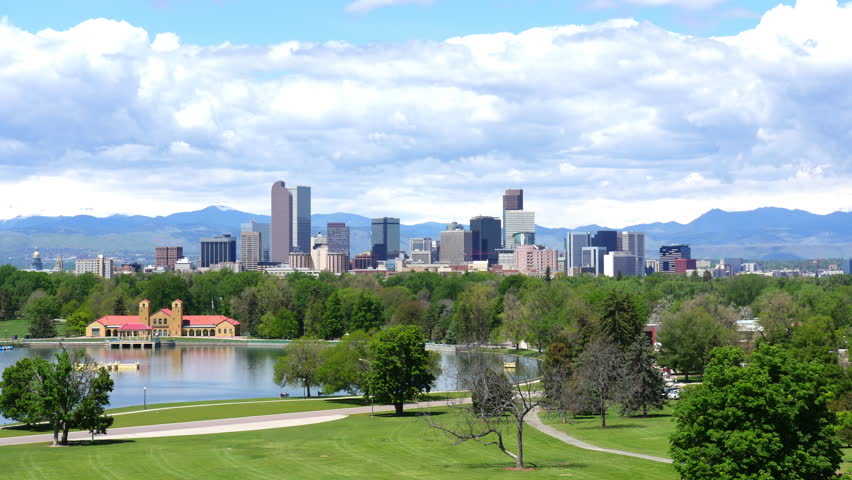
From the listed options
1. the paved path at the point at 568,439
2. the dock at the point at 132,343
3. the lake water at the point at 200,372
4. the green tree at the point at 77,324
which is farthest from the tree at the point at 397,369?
the green tree at the point at 77,324

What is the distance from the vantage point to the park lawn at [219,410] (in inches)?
2648

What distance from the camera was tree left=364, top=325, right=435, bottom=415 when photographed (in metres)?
74.7

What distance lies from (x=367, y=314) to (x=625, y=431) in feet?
358

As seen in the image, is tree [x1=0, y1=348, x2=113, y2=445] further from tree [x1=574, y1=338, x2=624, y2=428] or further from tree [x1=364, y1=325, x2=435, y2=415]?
tree [x1=574, y1=338, x2=624, y2=428]

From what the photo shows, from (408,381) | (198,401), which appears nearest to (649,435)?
(408,381)

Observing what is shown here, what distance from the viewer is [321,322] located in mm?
178750

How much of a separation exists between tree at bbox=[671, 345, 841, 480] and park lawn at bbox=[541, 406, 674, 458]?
527 inches

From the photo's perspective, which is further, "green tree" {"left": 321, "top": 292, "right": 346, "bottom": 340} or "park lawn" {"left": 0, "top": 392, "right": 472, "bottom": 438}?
"green tree" {"left": 321, "top": 292, "right": 346, "bottom": 340}

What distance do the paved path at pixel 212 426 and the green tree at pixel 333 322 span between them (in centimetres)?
9534

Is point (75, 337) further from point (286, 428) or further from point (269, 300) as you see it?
point (286, 428)

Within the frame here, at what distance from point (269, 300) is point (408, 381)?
411ft

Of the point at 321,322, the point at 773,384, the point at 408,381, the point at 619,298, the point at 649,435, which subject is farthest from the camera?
the point at 321,322

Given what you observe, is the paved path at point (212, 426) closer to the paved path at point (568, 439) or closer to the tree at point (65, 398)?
the tree at point (65, 398)

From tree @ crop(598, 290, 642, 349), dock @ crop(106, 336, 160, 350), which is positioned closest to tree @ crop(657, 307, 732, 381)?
tree @ crop(598, 290, 642, 349)
